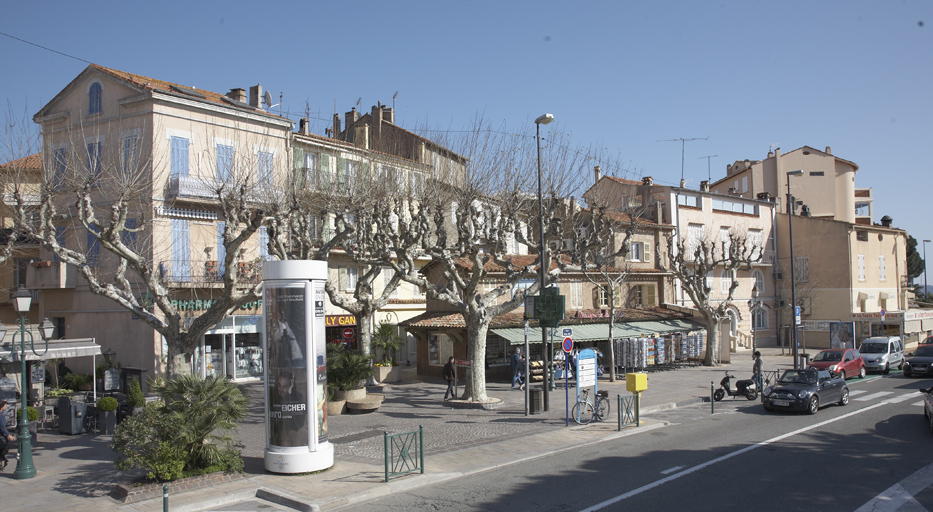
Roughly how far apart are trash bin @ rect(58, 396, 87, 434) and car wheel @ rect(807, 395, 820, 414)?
19659mm

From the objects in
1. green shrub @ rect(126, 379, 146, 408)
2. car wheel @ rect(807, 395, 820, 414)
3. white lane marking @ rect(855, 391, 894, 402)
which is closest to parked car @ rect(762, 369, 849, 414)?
car wheel @ rect(807, 395, 820, 414)

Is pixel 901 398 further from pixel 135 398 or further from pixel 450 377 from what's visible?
pixel 135 398

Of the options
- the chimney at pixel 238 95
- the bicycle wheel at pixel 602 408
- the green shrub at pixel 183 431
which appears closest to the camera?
the green shrub at pixel 183 431

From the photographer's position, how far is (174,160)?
82.0 ft

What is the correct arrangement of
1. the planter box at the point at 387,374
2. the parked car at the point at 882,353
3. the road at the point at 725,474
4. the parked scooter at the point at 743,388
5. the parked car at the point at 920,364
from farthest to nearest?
the parked car at the point at 882,353 → the parked car at the point at 920,364 → the planter box at the point at 387,374 → the parked scooter at the point at 743,388 → the road at the point at 725,474

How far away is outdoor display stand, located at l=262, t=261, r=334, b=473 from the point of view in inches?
458

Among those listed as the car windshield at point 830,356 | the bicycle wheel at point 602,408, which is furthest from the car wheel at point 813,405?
the car windshield at point 830,356

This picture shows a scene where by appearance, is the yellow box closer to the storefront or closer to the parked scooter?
the parked scooter

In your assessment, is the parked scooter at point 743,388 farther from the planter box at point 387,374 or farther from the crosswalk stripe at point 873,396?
the planter box at point 387,374

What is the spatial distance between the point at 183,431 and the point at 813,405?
16.6 m

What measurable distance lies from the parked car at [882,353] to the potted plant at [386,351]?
22.2 meters

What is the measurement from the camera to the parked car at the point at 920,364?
27797mm

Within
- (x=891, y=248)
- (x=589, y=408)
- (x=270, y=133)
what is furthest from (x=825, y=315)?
(x=270, y=133)

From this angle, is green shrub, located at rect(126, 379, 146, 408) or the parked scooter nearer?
green shrub, located at rect(126, 379, 146, 408)
